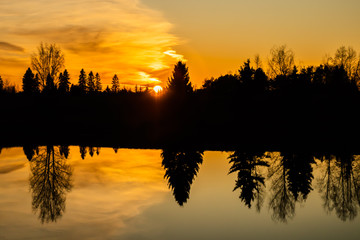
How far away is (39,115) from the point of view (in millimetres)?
76875

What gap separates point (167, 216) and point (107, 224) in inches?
112

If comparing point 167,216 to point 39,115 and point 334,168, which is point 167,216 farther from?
point 39,115

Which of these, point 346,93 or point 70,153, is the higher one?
point 346,93

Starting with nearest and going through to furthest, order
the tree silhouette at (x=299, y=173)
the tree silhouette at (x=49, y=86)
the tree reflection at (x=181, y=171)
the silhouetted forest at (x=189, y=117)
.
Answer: the tree reflection at (x=181, y=171) → the tree silhouette at (x=299, y=173) → the silhouetted forest at (x=189, y=117) → the tree silhouette at (x=49, y=86)

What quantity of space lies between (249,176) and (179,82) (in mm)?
45247

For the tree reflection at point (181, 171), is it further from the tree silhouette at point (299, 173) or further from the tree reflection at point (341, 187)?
the tree reflection at point (341, 187)

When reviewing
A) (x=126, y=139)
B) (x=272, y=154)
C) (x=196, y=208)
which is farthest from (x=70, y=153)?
(x=196, y=208)

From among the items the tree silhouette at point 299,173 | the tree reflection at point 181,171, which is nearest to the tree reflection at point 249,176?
the tree silhouette at point 299,173

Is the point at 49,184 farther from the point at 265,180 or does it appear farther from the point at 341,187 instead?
the point at 341,187

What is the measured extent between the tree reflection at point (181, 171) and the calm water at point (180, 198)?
0.08m

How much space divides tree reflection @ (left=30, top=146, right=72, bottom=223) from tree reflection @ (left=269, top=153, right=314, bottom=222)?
33.1 feet

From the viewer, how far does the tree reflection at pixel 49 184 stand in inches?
706

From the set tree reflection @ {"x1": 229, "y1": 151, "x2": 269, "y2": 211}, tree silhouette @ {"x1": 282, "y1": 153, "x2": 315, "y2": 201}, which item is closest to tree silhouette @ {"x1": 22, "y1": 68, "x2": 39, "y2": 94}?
tree reflection @ {"x1": 229, "y1": 151, "x2": 269, "y2": 211}

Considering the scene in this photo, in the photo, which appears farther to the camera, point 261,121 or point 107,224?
point 261,121
